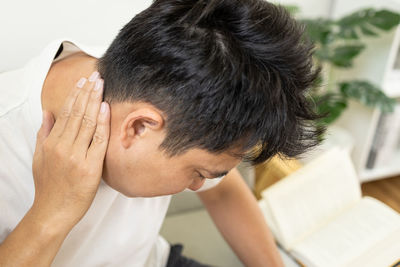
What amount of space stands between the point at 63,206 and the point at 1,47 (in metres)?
0.49

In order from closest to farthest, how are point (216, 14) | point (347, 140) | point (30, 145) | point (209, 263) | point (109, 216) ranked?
1. point (216, 14)
2. point (30, 145)
3. point (109, 216)
4. point (209, 263)
5. point (347, 140)

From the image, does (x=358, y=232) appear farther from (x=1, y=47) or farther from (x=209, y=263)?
(x=1, y=47)

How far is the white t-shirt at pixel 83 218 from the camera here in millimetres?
735

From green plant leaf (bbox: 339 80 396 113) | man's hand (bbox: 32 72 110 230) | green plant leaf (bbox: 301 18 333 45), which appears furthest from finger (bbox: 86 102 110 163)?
green plant leaf (bbox: 339 80 396 113)

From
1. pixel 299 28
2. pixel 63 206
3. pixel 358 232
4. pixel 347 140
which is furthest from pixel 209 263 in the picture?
pixel 347 140

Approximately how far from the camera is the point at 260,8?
0.66m

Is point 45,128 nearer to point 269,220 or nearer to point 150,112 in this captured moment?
point 150,112

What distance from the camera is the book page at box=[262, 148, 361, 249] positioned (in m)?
1.27

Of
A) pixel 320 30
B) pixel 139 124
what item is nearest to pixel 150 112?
pixel 139 124

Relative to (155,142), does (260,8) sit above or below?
above

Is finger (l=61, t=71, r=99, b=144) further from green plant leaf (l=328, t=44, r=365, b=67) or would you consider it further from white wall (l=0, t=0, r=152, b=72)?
green plant leaf (l=328, t=44, r=365, b=67)

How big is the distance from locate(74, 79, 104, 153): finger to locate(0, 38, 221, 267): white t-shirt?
96 mm

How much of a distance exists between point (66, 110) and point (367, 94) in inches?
58.9

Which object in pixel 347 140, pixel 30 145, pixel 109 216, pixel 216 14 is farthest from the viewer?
pixel 347 140
